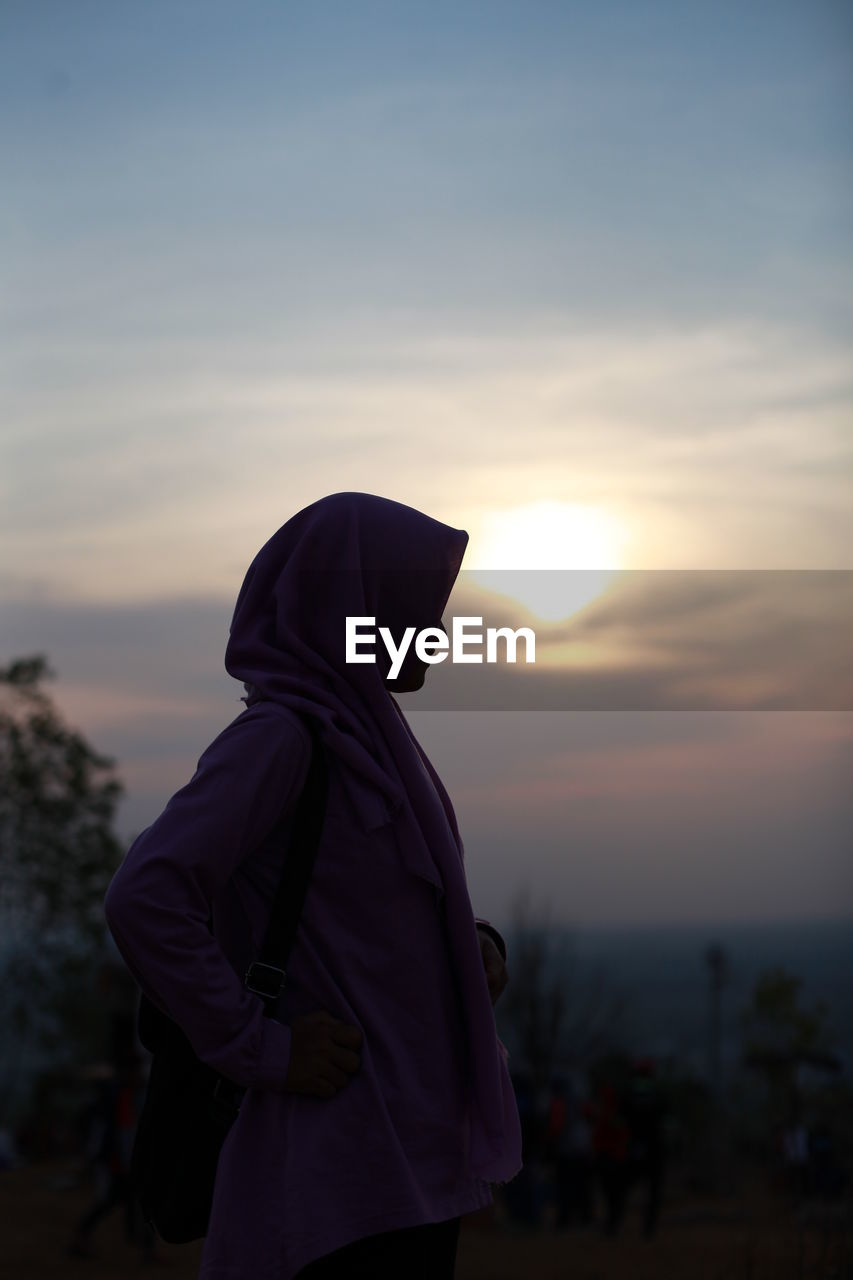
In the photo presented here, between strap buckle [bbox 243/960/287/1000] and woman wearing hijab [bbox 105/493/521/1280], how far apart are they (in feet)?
0.11

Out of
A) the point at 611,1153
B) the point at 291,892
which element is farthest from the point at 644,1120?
the point at 291,892

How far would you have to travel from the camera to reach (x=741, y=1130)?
31016 mm

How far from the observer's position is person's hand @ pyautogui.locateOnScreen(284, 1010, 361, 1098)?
190cm

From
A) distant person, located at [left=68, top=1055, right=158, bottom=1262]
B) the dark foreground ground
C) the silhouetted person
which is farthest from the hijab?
the silhouetted person

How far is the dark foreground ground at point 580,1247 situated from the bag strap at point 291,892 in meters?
4.57

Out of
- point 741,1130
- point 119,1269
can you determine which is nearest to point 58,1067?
point 741,1130

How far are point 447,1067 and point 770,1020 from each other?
39207 mm

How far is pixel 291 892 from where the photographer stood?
1.94 meters

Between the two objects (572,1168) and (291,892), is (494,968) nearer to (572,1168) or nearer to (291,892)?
(291,892)

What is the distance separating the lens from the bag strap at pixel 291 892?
6.30ft

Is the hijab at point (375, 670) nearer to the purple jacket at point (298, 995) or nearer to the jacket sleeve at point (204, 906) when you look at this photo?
the purple jacket at point (298, 995)

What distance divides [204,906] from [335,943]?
0.68 feet

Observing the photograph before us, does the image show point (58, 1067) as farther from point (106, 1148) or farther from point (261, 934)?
point (261, 934)

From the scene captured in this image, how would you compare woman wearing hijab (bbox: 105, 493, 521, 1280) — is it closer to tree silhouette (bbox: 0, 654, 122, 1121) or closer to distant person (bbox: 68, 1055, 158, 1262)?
distant person (bbox: 68, 1055, 158, 1262)
